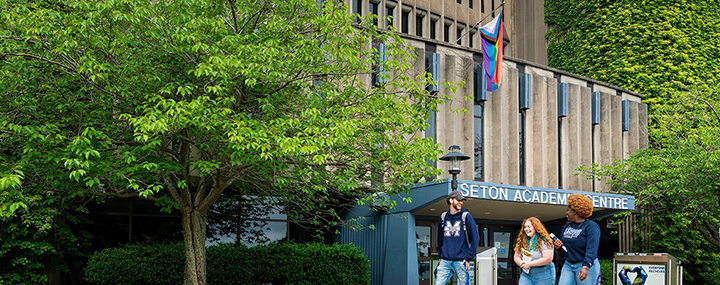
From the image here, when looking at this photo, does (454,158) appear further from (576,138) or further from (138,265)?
(576,138)

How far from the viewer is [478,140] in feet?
64.5

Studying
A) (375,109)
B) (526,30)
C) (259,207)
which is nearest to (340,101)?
(375,109)

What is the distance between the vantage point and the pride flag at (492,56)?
19062mm

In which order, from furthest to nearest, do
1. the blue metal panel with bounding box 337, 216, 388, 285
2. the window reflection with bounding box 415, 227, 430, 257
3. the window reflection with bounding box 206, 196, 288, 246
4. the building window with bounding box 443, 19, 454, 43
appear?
the building window with bounding box 443, 19, 454, 43 → the window reflection with bounding box 415, 227, 430, 257 → the window reflection with bounding box 206, 196, 288, 246 → the blue metal panel with bounding box 337, 216, 388, 285

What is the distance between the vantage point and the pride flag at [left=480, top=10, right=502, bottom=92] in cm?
1906

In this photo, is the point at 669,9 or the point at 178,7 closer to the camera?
the point at 178,7

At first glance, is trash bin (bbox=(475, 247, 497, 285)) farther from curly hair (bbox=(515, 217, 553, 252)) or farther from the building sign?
curly hair (bbox=(515, 217, 553, 252))

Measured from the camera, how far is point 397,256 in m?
16.6

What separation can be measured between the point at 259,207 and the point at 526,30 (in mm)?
19677

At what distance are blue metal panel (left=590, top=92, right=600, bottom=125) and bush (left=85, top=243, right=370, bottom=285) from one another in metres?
10.6

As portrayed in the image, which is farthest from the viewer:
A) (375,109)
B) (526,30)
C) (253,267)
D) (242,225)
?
(526,30)

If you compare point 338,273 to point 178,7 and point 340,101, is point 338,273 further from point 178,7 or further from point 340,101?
point 178,7

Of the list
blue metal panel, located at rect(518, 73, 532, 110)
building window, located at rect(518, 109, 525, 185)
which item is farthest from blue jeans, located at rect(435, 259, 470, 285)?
blue metal panel, located at rect(518, 73, 532, 110)

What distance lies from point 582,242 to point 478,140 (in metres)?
12.1
